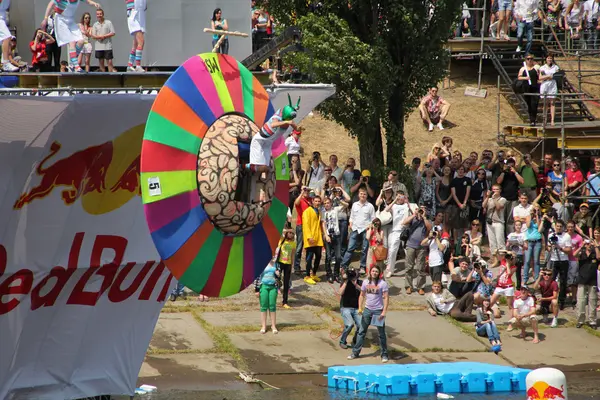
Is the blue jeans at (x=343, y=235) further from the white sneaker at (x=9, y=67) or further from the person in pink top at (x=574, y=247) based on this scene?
the white sneaker at (x=9, y=67)

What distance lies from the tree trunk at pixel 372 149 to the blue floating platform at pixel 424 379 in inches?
247

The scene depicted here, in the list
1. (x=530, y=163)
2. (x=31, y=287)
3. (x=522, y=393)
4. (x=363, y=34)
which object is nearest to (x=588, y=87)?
(x=530, y=163)

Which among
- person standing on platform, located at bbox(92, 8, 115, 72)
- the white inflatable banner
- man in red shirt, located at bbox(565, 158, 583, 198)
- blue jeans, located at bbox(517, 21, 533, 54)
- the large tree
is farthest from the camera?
blue jeans, located at bbox(517, 21, 533, 54)

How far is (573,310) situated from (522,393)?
4146 millimetres

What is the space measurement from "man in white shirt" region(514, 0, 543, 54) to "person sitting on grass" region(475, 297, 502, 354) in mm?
10296

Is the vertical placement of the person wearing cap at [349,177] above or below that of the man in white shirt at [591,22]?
below

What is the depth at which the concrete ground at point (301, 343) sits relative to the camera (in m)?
17.5

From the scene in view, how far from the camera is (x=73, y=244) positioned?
950cm

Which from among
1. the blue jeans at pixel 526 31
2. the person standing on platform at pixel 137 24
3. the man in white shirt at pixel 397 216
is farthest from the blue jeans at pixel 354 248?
the person standing on platform at pixel 137 24

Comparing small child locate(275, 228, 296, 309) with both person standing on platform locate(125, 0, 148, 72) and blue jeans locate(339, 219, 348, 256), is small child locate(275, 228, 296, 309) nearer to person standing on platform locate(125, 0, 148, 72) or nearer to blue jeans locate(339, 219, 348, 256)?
blue jeans locate(339, 219, 348, 256)

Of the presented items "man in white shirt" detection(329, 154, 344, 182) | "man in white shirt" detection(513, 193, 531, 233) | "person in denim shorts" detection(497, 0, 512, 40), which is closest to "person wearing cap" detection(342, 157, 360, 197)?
"man in white shirt" detection(329, 154, 344, 182)

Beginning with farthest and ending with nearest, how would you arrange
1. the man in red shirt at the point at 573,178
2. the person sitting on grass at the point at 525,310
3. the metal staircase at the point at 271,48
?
the man in red shirt at the point at 573,178 < the person sitting on grass at the point at 525,310 < the metal staircase at the point at 271,48

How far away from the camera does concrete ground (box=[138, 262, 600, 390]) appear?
57.5 ft

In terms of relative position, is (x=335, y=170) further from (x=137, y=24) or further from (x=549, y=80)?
Answer: (x=137, y=24)
